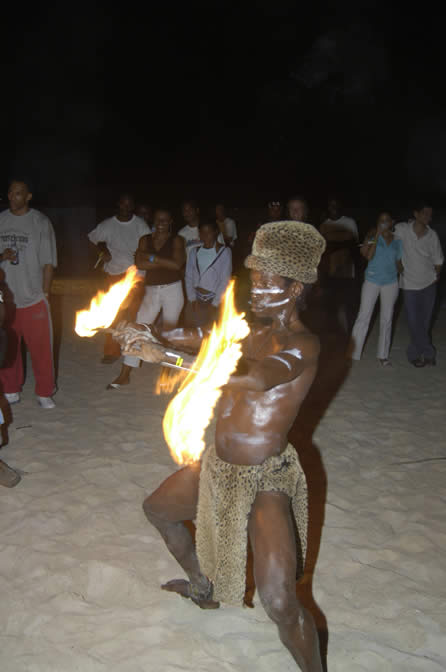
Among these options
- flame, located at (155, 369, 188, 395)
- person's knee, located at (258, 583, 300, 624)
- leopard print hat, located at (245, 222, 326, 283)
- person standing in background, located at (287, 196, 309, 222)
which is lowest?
flame, located at (155, 369, 188, 395)

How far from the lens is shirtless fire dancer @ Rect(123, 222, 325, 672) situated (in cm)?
236

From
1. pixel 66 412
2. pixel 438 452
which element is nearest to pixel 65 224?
pixel 66 412

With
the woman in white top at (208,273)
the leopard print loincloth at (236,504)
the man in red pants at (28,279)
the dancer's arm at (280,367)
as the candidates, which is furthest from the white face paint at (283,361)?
the woman in white top at (208,273)

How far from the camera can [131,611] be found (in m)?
3.03

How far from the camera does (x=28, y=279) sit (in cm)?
564

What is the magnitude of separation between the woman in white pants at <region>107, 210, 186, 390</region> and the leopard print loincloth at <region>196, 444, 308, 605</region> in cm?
397

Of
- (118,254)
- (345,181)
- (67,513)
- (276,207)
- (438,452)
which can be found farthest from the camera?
→ (345,181)

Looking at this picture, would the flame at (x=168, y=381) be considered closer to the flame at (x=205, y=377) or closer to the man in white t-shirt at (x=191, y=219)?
the man in white t-shirt at (x=191, y=219)

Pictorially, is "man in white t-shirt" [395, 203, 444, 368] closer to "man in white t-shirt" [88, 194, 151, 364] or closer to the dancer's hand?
"man in white t-shirt" [88, 194, 151, 364]

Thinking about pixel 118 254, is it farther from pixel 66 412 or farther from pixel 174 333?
pixel 174 333

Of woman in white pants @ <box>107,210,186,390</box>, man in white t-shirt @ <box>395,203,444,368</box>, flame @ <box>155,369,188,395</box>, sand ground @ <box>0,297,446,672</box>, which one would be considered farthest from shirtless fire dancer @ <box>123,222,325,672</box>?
man in white t-shirt @ <box>395,203,444,368</box>

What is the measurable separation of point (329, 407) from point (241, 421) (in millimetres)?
3874

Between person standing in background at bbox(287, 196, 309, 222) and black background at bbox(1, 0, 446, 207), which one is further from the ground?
black background at bbox(1, 0, 446, 207)

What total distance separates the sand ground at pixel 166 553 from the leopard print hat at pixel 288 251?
1820mm
